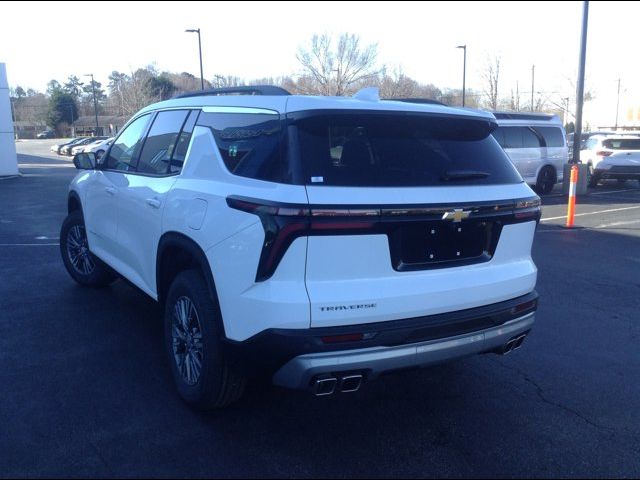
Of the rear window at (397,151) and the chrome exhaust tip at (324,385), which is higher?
the rear window at (397,151)

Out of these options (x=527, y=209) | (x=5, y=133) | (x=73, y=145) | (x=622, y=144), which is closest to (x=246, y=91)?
(x=527, y=209)

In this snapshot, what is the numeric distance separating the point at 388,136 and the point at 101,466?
2.34 m

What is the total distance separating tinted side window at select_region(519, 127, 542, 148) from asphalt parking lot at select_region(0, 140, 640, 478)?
Result: 34.9 ft

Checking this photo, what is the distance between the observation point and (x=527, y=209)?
3.79m

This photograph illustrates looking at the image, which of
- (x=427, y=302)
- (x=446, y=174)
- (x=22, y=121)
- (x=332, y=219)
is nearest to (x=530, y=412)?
(x=427, y=302)

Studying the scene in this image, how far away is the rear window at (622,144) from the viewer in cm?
1961

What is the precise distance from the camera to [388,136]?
3523mm

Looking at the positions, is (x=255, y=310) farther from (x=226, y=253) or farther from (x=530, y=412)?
(x=530, y=412)

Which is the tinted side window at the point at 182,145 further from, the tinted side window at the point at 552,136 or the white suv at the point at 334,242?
the tinted side window at the point at 552,136

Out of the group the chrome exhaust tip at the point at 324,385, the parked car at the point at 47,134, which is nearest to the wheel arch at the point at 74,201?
the chrome exhaust tip at the point at 324,385

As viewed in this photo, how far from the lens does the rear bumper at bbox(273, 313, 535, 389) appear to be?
309 cm

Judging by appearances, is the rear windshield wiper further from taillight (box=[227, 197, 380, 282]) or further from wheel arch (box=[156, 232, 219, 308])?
wheel arch (box=[156, 232, 219, 308])

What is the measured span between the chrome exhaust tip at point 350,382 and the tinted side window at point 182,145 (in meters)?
1.82

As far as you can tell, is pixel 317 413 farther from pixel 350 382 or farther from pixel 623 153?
pixel 623 153
